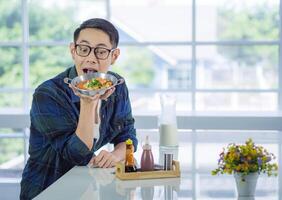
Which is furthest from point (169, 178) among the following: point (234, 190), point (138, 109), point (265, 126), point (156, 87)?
point (156, 87)

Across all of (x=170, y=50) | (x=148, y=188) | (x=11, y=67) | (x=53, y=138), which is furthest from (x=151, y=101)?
(x=148, y=188)

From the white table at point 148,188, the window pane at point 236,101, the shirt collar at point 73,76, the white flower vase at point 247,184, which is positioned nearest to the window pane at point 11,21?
the window pane at point 236,101

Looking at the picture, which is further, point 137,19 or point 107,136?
point 137,19

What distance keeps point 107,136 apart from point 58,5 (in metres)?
3.61

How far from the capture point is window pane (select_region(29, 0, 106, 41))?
5.77m

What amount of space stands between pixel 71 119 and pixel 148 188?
0.47m

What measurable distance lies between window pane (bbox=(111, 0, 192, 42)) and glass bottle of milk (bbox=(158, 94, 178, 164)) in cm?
299

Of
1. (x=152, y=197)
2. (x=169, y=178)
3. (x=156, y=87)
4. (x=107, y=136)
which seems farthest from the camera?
(x=156, y=87)

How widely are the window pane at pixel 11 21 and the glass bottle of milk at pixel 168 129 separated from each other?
3.43m

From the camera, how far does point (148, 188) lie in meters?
1.94

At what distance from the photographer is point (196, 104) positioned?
5500mm

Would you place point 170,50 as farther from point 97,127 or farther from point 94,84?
point 94,84

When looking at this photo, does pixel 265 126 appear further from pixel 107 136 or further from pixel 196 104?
pixel 107 136

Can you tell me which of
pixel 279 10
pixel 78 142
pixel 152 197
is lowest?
pixel 152 197
